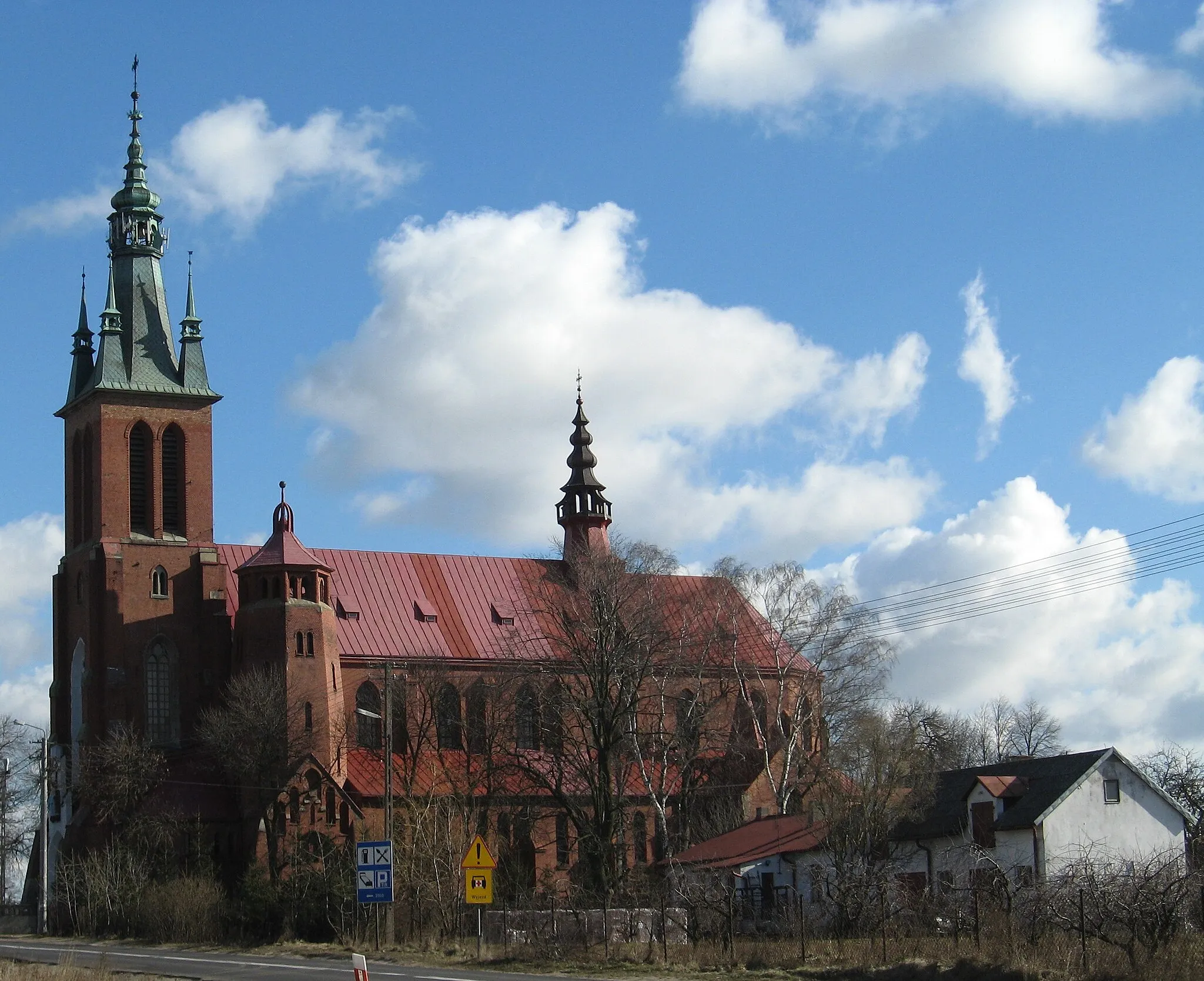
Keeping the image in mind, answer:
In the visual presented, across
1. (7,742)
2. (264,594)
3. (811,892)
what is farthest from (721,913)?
(7,742)

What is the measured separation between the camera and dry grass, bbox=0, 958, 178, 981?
30547 mm

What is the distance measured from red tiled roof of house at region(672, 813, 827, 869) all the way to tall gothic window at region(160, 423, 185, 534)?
2479cm

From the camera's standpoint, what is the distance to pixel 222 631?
229ft

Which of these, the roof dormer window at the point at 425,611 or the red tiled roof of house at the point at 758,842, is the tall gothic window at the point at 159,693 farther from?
the red tiled roof of house at the point at 758,842

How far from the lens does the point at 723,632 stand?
66500mm

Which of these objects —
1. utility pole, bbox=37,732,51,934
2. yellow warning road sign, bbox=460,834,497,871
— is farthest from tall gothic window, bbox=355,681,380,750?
yellow warning road sign, bbox=460,834,497,871

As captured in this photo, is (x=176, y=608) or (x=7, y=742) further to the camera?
(x=7, y=742)

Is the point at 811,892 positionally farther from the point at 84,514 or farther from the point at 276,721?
the point at 84,514

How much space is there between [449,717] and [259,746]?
8975 millimetres

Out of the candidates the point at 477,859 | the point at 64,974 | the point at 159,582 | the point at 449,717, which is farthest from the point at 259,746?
the point at 64,974

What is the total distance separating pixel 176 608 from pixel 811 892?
29.5 meters

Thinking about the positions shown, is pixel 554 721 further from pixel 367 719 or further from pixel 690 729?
pixel 367 719

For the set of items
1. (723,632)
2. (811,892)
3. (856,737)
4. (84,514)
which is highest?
(84,514)

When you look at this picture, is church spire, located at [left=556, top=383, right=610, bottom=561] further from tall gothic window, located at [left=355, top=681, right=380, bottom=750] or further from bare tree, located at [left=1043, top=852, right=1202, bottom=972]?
bare tree, located at [left=1043, top=852, right=1202, bottom=972]
